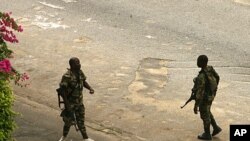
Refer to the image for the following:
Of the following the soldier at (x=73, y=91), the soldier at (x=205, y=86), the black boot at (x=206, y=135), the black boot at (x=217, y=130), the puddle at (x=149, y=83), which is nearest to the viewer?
the soldier at (x=73, y=91)

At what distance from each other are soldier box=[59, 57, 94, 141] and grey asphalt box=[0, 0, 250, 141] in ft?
2.71

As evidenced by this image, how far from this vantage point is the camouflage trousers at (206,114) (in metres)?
8.91

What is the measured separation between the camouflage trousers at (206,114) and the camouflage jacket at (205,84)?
0.11 meters

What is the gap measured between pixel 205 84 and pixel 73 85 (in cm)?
224

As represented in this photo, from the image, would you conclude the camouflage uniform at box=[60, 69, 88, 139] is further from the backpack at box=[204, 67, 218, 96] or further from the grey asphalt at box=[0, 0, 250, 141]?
the backpack at box=[204, 67, 218, 96]

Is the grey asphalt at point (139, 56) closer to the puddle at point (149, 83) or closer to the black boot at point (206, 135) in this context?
the puddle at point (149, 83)

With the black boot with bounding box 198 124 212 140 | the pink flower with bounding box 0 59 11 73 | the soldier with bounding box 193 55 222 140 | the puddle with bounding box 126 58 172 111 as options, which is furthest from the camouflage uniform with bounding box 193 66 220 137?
the pink flower with bounding box 0 59 11 73

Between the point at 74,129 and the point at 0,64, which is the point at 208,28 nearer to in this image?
the point at 74,129

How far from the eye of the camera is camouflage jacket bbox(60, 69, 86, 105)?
859cm

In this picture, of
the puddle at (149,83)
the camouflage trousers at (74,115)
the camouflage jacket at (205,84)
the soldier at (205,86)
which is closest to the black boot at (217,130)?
the soldier at (205,86)

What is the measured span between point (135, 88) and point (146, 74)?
739mm

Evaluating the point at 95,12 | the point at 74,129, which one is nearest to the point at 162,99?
the point at 74,129

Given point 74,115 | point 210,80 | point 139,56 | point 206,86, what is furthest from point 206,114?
point 139,56

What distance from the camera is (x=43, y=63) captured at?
1261 centimetres
